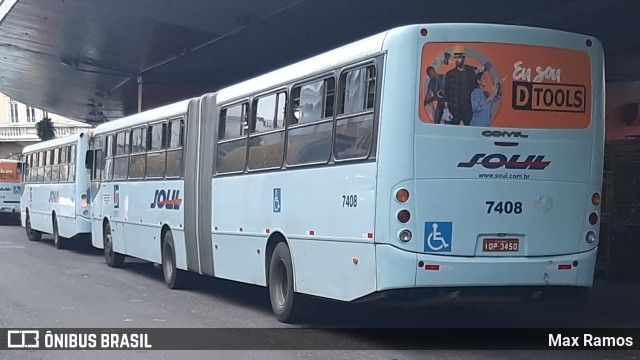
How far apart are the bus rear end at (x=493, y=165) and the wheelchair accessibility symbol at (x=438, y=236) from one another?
0.01 metres

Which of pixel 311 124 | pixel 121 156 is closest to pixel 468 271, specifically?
pixel 311 124

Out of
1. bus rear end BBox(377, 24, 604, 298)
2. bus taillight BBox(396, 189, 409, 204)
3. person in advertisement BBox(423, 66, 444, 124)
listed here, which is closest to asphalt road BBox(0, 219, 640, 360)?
bus rear end BBox(377, 24, 604, 298)

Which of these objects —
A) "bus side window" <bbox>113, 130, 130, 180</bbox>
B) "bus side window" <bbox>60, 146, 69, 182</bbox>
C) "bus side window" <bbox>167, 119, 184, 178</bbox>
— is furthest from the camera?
"bus side window" <bbox>60, 146, 69, 182</bbox>

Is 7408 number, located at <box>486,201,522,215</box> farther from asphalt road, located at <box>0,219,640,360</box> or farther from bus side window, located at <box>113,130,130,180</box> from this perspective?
bus side window, located at <box>113,130,130,180</box>

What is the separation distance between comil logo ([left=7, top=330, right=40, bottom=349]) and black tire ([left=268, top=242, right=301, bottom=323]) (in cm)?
294

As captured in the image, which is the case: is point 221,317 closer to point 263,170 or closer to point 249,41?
point 263,170

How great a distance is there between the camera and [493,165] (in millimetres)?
10039

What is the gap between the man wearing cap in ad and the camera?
32.7 feet

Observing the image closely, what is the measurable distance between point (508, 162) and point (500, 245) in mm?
855

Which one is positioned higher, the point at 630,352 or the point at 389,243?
the point at 389,243

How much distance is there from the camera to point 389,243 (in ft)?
32.1

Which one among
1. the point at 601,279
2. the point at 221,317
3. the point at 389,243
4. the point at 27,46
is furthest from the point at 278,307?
the point at 27,46

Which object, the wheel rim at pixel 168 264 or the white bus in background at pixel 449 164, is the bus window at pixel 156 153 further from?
the white bus in background at pixel 449 164

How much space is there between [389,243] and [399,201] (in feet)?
1.41
